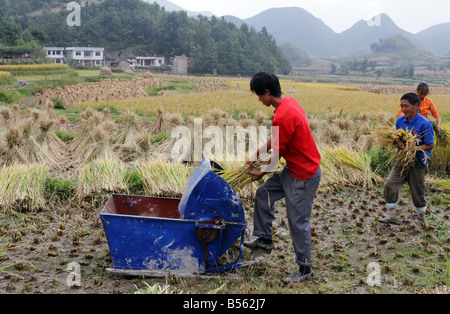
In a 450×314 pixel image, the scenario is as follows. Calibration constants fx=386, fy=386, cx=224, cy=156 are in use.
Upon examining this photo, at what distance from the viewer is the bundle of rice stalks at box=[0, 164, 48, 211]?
16.3ft

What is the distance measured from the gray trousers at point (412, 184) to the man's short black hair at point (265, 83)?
7.80 feet

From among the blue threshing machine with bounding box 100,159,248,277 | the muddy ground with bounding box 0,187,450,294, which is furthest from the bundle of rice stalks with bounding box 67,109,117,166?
the blue threshing machine with bounding box 100,159,248,277

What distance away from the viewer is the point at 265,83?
10.9 feet

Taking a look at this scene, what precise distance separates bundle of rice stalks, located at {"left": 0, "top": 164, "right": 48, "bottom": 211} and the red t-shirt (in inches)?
135

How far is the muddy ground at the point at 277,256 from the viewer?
3.34 metres

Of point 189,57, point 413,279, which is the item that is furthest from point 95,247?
point 189,57

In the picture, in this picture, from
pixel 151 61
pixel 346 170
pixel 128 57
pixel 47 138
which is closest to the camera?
pixel 346 170

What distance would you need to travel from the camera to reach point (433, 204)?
5648mm

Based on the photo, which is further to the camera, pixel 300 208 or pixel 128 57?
pixel 128 57

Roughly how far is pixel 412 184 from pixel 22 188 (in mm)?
5059

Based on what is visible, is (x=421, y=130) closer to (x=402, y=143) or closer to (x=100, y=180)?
(x=402, y=143)

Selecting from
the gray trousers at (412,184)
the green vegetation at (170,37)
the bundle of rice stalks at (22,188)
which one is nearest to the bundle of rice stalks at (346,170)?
the gray trousers at (412,184)

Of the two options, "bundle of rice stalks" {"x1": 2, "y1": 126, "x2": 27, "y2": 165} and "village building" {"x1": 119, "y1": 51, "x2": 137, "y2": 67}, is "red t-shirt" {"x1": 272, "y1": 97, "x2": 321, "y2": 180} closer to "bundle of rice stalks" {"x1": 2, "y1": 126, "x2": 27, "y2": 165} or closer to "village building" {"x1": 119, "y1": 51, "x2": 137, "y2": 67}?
"bundle of rice stalks" {"x1": 2, "y1": 126, "x2": 27, "y2": 165}

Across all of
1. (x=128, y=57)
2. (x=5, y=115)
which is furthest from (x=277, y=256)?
(x=128, y=57)
